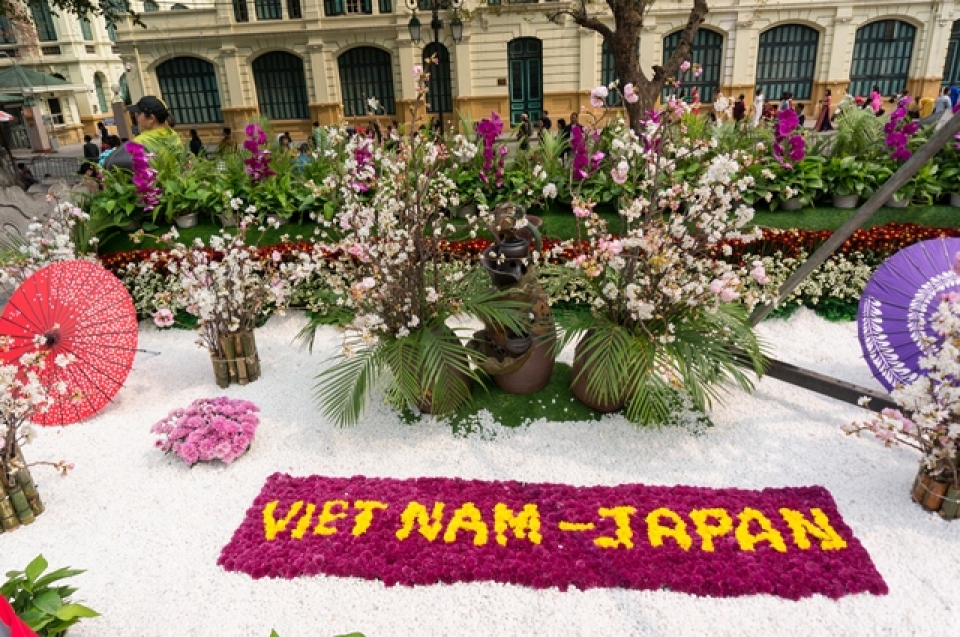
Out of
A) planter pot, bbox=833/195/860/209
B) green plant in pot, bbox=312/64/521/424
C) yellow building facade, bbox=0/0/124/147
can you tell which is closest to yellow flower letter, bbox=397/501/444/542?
green plant in pot, bbox=312/64/521/424

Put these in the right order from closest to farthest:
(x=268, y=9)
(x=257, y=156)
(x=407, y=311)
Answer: (x=407, y=311), (x=257, y=156), (x=268, y=9)

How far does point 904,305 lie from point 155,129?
764cm

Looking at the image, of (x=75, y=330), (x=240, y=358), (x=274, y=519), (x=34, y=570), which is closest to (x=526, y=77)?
(x=240, y=358)

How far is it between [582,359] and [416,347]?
1.22 m

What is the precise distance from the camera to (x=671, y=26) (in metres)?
21.7

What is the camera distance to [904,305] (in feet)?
13.2

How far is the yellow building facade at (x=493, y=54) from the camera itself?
2133 cm

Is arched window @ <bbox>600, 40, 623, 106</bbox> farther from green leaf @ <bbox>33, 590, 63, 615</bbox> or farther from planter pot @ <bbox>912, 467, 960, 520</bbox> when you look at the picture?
green leaf @ <bbox>33, 590, 63, 615</bbox>

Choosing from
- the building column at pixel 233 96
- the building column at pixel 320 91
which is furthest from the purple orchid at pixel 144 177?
the building column at pixel 233 96

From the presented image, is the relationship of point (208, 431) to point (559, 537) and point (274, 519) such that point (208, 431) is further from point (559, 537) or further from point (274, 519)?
point (559, 537)

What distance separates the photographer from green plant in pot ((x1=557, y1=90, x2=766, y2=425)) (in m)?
3.82

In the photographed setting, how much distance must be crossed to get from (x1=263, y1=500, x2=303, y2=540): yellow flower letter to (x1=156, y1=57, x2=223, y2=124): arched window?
24.2m

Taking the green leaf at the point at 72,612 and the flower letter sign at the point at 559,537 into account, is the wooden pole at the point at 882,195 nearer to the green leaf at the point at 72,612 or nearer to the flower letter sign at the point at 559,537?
the flower letter sign at the point at 559,537

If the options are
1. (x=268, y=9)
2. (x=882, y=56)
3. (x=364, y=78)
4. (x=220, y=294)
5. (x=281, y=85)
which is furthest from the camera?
(x=281, y=85)
